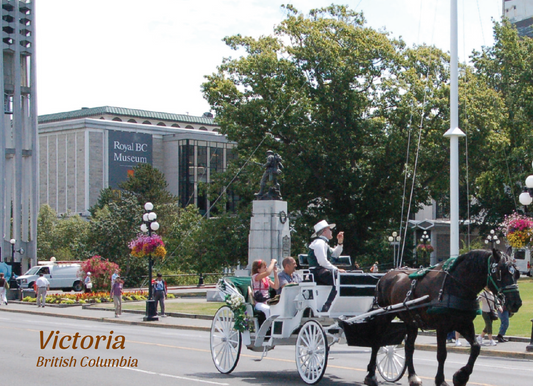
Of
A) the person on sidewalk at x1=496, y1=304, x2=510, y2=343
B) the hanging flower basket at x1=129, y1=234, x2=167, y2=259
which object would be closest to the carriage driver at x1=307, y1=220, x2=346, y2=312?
the person on sidewalk at x1=496, y1=304, x2=510, y2=343

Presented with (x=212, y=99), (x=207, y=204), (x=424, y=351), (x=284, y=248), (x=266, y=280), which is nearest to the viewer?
(x=266, y=280)

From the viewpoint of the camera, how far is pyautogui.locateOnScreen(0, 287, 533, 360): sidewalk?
17.4 m

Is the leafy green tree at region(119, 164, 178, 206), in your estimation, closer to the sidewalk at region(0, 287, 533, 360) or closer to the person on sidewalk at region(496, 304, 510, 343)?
the sidewalk at region(0, 287, 533, 360)

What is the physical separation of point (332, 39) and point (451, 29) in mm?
24835

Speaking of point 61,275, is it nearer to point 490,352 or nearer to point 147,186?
point 147,186

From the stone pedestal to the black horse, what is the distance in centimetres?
2254

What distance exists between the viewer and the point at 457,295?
31.4 feet

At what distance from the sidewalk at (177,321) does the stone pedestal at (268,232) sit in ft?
16.8

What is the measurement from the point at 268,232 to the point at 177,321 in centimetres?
717

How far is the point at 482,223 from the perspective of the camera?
74000 millimetres

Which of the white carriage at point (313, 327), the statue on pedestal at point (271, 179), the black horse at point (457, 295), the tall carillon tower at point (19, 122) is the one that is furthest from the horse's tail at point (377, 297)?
the tall carillon tower at point (19, 122)

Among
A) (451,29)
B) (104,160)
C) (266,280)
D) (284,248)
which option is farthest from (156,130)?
(266,280)

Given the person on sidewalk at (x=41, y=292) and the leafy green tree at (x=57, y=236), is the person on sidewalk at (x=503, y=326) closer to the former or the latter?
Result: the person on sidewalk at (x=41, y=292)

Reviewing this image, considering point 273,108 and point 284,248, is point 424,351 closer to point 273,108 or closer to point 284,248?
point 284,248
